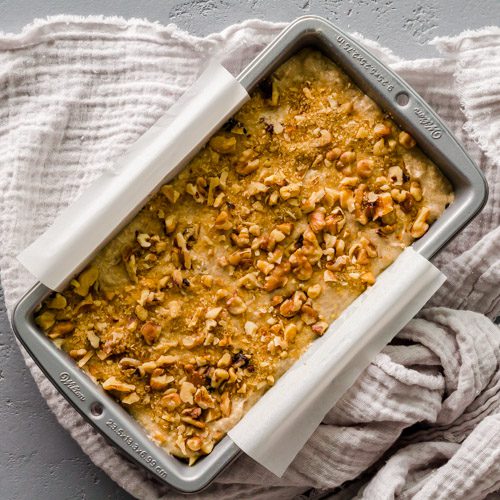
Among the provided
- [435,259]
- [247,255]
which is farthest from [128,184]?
[435,259]

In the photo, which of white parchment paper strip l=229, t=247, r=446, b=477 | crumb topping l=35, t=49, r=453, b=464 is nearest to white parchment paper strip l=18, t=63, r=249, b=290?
crumb topping l=35, t=49, r=453, b=464

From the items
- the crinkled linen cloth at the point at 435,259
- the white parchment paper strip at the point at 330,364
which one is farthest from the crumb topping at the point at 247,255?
the crinkled linen cloth at the point at 435,259

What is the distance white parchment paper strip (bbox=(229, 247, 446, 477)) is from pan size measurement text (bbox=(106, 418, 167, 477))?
0.42ft

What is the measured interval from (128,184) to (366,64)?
16.9 inches

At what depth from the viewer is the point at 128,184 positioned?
1404 mm

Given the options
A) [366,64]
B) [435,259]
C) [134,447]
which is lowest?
[134,447]

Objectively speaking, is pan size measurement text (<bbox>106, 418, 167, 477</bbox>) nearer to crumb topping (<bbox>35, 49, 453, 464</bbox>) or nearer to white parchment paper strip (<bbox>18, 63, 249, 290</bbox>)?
crumb topping (<bbox>35, 49, 453, 464</bbox>)

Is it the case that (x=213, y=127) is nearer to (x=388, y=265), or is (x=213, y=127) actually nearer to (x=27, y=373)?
(x=388, y=265)

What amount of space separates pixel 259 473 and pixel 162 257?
0.41 m

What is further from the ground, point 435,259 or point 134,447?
point 435,259

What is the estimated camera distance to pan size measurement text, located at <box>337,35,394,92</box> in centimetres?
142

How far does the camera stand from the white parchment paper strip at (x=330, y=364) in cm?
138

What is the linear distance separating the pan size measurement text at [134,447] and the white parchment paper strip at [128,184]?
24cm

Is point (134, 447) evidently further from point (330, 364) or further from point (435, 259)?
point (435, 259)
